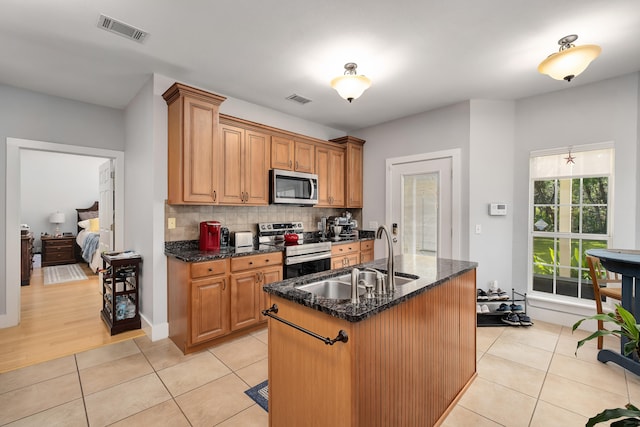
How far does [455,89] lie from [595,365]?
299cm

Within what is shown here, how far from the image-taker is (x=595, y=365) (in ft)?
8.29

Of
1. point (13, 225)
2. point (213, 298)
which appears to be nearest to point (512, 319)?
point (213, 298)

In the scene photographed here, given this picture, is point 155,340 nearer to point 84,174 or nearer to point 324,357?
point 324,357

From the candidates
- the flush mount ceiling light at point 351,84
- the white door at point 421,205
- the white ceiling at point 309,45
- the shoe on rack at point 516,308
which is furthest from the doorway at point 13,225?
the shoe on rack at point 516,308

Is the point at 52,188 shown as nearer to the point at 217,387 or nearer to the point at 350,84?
the point at 217,387

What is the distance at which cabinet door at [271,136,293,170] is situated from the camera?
149 inches

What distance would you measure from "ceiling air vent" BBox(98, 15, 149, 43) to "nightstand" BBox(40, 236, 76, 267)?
20.3 ft

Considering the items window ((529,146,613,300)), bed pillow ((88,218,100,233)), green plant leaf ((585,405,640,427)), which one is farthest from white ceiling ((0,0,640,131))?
bed pillow ((88,218,100,233))

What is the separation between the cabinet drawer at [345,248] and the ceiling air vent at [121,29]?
302 cm

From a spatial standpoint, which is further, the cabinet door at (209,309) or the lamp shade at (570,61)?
the cabinet door at (209,309)

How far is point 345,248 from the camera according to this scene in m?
4.24

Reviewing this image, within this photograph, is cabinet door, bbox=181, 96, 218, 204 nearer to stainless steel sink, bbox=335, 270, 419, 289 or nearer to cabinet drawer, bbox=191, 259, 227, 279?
cabinet drawer, bbox=191, 259, 227, 279

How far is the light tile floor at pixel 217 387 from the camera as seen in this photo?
1.92 meters

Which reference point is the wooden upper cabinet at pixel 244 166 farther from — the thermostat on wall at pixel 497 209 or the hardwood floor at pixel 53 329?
the thermostat on wall at pixel 497 209
